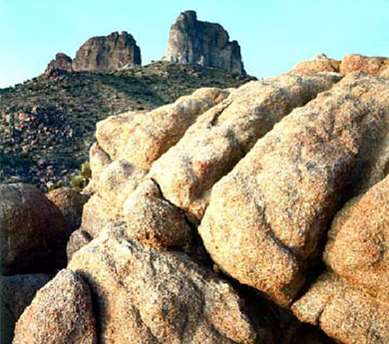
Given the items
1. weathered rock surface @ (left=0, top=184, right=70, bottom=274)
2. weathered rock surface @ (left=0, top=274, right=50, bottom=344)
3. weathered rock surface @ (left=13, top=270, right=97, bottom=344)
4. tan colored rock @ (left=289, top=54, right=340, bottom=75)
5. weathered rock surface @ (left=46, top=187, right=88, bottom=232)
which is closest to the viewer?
weathered rock surface @ (left=13, top=270, right=97, bottom=344)

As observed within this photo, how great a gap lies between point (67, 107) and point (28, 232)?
73.6 m

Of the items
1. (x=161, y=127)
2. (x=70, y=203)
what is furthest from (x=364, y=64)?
(x=70, y=203)

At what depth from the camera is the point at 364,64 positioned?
25094 millimetres

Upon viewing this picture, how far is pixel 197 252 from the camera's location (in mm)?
19219

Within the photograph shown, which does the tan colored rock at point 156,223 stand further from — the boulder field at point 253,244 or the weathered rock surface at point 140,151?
the weathered rock surface at point 140,151

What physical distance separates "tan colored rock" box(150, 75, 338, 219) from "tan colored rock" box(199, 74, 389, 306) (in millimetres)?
1005

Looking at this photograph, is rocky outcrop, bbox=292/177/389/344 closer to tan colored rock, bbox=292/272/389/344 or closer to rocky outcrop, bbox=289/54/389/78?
tan colored rock, bbox=292/272/389/344

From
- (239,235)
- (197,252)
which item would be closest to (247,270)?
(239,235)

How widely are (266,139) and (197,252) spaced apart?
3.45 metres

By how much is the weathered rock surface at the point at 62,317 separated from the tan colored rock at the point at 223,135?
12.0 feet

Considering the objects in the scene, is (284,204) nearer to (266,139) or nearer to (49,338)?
(266,139)

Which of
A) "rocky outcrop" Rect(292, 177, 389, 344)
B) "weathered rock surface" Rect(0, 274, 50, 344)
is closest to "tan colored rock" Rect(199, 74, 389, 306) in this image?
"rocky outcrop" Rect(292, 177, 389, 344)

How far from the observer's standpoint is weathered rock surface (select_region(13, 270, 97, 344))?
17422 mm

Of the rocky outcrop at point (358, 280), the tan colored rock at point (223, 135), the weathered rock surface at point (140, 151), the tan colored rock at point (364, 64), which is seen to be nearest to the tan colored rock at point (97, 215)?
the weathered rock surface at point (140, 151)
